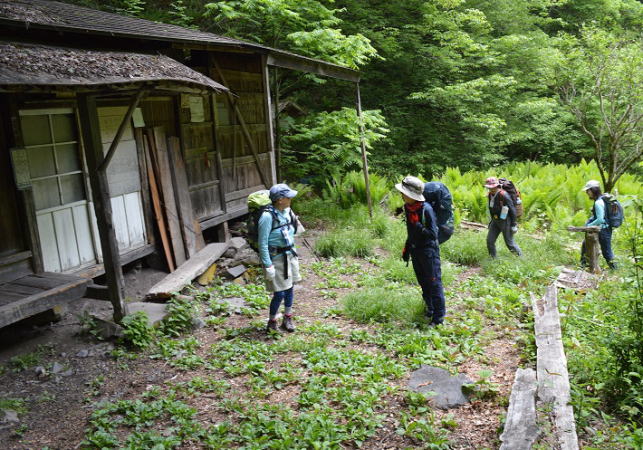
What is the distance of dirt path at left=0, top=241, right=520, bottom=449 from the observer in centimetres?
448

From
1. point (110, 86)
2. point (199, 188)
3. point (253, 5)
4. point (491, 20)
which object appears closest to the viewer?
point (110, 86)

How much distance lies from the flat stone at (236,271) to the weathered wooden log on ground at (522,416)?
5.02 metres

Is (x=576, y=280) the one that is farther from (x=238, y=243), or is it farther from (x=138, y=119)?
(x=138, y=119)

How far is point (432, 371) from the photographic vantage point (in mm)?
5457

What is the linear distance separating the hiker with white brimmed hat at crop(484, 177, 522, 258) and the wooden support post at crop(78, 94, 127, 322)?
5.98 meters

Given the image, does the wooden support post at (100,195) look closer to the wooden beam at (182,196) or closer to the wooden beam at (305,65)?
the wooden beam at (182,196)

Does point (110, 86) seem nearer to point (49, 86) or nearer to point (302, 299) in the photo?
point (49, 86)

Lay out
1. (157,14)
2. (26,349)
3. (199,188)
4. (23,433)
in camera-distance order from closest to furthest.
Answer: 1. (23,433)
2. (26,349)
3. (199,188)
4. (157,14)

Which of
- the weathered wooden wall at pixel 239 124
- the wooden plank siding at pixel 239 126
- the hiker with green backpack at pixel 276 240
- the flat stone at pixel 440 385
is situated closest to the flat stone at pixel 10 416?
the hiker with green backpack at pixel 276 240

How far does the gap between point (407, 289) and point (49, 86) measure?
5.54 metres

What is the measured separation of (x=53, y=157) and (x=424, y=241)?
15.7ft

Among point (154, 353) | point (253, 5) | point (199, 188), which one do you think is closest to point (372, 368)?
point (154, 353)

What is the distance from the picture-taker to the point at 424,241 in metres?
6.42

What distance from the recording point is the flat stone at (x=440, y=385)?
16.2 ft
